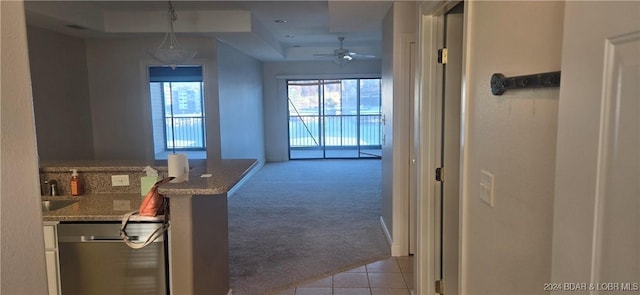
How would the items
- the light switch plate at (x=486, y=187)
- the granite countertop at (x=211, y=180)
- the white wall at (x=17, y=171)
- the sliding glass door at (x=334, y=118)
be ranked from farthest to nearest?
the sliding glass door at (x=334, y=118)
the granite countertop at (x=211, y=180)
the light switch plate at (x=486, y=187)
the white wall at (x=17, y=171)

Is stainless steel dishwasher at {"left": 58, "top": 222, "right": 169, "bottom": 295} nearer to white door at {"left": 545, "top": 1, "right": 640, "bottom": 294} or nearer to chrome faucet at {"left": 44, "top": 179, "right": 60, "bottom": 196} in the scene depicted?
chrome faucet at {"left": 44, "top": 179, "right": 60, "bottom": 196}

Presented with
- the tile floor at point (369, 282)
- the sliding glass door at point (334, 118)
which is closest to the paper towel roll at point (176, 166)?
the tile floor at point (369, 282)

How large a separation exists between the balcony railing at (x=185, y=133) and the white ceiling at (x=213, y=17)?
509cm

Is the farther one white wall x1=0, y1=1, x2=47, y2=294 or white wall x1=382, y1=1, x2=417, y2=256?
white wall x1=382, y1=1, x2=417, y2=256

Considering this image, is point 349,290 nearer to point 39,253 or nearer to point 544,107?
point 544,107

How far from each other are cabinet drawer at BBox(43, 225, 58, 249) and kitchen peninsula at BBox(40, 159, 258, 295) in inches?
1.9

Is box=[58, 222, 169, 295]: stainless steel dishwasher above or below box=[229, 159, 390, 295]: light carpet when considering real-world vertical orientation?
above

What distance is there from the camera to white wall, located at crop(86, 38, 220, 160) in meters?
5.65

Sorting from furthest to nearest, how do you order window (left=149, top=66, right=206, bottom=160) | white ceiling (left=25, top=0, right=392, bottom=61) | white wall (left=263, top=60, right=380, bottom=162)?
window (left=149, top=66, right=206, bottom=160) → white wall (left=263, top=60, right=380, bottom=162) → white ceiling (left=25, top=0, right=392, bottom=61)

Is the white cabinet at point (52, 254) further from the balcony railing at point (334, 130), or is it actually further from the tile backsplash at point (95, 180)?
the balcony railing at point (334, 130)

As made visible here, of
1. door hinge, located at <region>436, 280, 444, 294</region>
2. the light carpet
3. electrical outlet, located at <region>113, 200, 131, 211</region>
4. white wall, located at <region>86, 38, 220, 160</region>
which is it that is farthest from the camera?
white wall, located at <region>86, 38, 220, 160</region>

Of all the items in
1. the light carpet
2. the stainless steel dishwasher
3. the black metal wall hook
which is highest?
the black metal wall hook

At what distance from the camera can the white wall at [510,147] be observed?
45.1 inches

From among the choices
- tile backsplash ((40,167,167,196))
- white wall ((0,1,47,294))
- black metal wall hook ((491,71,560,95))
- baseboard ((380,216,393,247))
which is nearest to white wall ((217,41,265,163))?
baseboard ((380,216,393,247))
